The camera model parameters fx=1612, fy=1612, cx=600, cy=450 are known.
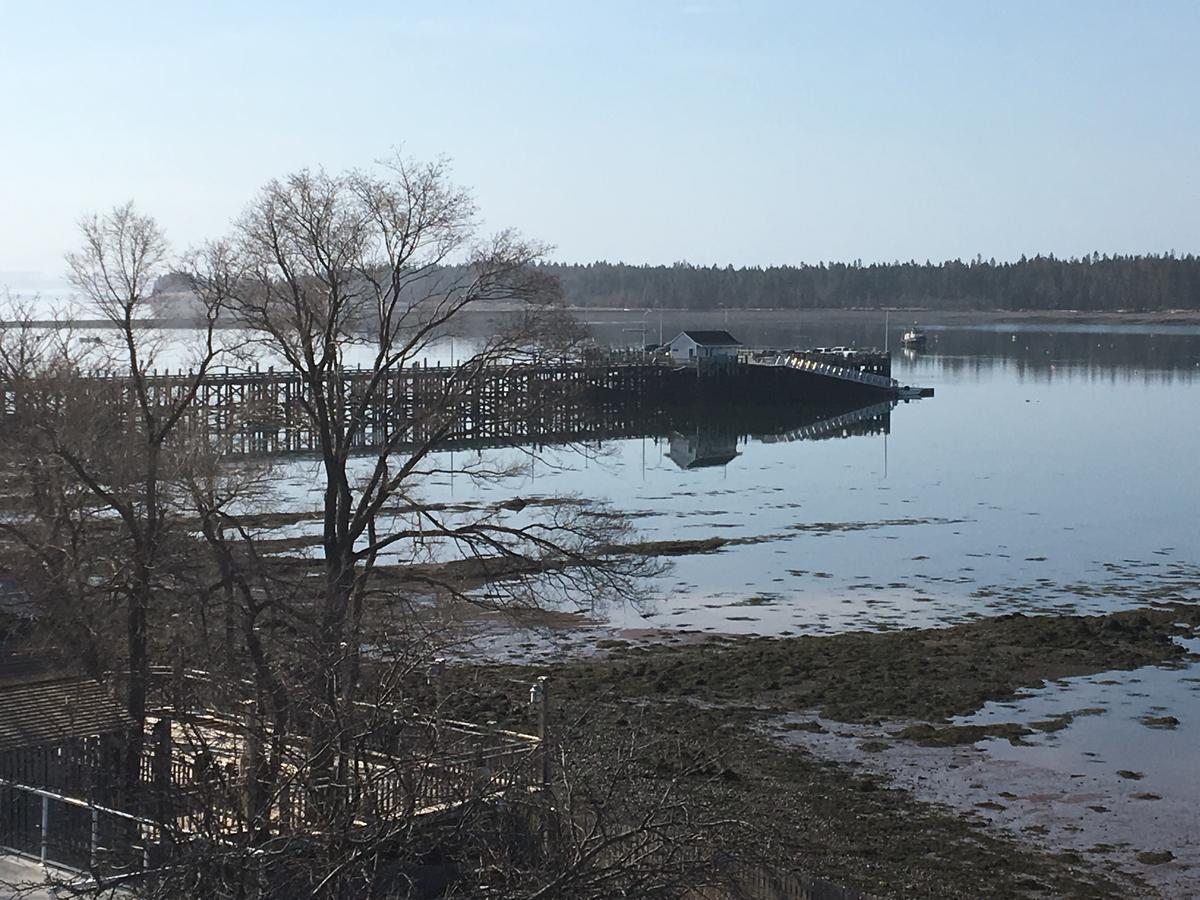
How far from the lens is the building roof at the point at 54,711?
49.8 feet

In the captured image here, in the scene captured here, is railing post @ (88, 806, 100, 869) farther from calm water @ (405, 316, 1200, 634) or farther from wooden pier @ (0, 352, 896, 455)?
wooden pier @ (0, 352, 896, 455)

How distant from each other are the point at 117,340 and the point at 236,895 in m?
17.7

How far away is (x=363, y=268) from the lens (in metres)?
24.4

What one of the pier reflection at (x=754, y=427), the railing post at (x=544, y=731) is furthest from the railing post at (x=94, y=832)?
the pier reflection at (x=754, y=427)

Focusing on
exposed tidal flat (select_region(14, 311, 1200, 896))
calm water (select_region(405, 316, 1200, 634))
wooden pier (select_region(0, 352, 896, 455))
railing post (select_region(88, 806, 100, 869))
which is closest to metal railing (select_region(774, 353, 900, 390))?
wooden pier (select_region(0, 352, 896, 455))

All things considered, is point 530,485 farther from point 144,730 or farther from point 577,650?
point 144,730

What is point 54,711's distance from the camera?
15.8 meters

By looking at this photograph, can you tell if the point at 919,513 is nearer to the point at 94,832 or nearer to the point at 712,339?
the point at 94,832

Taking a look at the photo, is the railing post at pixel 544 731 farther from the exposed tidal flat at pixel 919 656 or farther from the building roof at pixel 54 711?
the building roof at pixel 54 711

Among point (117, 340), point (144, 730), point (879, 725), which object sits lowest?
point (879, 725)

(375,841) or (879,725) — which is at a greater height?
(375,841)

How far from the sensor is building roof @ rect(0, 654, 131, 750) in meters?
15.2

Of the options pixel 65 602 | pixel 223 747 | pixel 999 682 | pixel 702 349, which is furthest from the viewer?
pixel 702 349

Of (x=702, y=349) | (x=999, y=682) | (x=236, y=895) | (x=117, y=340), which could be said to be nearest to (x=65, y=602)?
(x=117, y=340)
